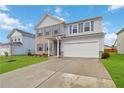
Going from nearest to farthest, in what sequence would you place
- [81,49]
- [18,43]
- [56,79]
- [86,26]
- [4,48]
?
[56,79]
[81,49]
[86,26]
[18,43]
[4,48]

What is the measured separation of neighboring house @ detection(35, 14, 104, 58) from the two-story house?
20.6 ft

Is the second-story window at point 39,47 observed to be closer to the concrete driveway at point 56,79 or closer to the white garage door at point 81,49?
the white garage door at point 81,49

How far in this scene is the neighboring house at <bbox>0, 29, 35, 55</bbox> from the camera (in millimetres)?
25125

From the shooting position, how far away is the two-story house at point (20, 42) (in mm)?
25141

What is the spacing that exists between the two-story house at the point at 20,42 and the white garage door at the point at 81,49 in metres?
12.4

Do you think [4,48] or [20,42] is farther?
[4,48]

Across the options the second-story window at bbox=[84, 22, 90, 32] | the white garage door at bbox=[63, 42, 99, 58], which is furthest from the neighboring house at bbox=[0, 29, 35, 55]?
the second-story window at bbox=[84, 22, 90, 32]

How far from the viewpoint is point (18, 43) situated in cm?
2519

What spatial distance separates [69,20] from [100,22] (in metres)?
4.86

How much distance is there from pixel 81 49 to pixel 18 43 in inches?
609

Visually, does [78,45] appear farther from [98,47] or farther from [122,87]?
[122,87]

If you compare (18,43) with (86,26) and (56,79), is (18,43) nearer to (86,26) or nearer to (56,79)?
(86,26)

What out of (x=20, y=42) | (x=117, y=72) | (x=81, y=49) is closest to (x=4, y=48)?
(x=20, y=42)

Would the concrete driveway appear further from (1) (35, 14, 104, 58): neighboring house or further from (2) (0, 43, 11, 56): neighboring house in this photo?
(2) (0, 43, 11, 56): neighboring house
